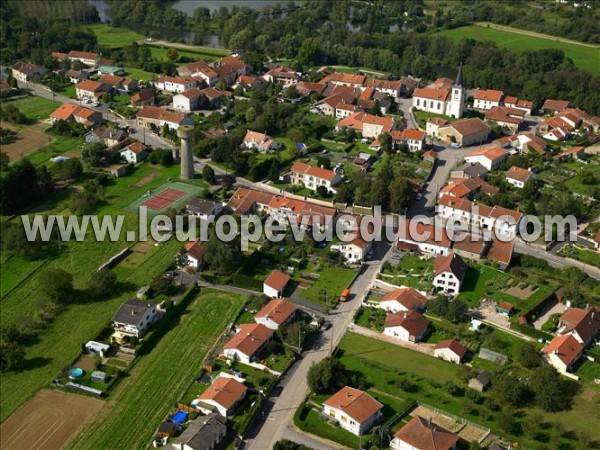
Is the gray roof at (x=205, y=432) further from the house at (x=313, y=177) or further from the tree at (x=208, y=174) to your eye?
the tree at (x=208, y=174)

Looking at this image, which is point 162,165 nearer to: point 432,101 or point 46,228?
point 46,228

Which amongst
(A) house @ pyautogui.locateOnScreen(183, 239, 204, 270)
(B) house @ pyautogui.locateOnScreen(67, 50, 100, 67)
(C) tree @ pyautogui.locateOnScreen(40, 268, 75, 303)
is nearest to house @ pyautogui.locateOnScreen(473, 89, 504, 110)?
(A) house @ pyautogui.locateOnScreen(183, 239, 204, 270)

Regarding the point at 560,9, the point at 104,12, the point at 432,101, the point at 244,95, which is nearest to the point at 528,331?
the point at 432,101

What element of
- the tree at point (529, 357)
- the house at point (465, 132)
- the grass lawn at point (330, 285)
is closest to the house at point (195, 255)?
the grass lawn at point (330, 285)

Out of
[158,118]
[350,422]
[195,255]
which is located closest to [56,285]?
[195,255]

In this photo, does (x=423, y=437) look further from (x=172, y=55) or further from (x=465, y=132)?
(x=172, y=55)

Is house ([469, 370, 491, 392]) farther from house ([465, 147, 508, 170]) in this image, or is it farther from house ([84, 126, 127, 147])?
house ([84, 126, 127, 147])
